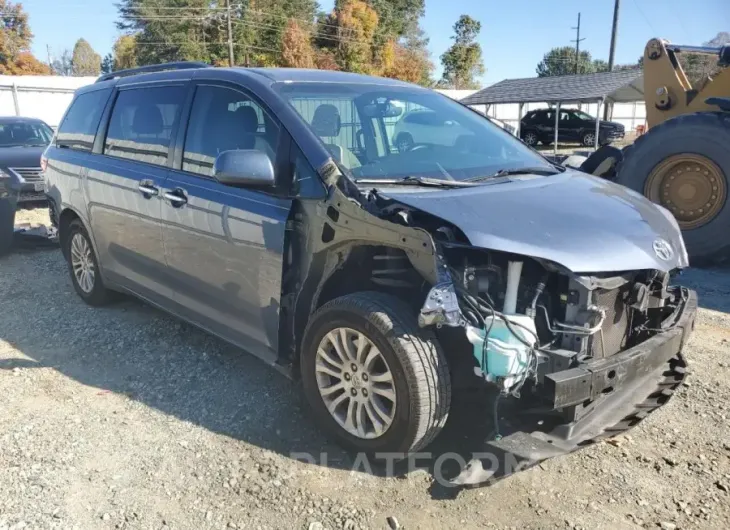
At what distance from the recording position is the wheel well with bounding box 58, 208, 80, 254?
18.2 ft

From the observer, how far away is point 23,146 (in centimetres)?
1088

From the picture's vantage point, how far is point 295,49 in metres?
42.8

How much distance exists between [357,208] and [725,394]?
2.64 m

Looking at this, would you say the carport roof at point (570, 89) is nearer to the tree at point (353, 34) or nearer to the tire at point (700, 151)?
the tire at point (700, 151)

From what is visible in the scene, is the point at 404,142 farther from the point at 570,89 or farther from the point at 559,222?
the point at 570,89

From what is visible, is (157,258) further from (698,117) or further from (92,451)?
(698,117)

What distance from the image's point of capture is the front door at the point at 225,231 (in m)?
3.44

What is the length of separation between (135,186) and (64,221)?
5.75 feet

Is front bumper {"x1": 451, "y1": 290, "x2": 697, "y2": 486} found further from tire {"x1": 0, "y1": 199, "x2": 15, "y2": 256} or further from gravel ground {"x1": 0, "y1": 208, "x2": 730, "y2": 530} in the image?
tire {"x1": 0, "y1": 199, "x2": 15, "y2": 256}

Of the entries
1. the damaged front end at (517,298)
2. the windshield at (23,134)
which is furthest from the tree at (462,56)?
the damaged front end at (517,298)

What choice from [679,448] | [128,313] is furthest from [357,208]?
[128,313]

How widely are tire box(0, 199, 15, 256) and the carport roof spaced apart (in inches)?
771

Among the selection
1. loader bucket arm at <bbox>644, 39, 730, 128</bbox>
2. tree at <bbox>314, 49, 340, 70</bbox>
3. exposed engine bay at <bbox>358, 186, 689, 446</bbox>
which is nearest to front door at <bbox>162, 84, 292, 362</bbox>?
exposed engine bay at <bbox>358, 186, 689, 446</bbox>

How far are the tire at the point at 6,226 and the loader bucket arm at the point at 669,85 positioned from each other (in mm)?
8065
